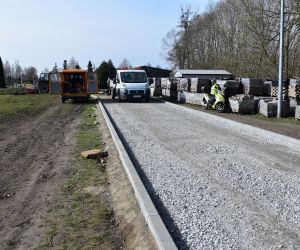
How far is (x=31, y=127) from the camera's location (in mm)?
17781

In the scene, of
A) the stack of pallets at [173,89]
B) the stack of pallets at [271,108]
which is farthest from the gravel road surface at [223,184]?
the stack of pallets at [173,89]

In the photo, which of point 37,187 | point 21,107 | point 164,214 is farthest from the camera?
point 21,107

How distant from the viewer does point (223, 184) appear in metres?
7.57

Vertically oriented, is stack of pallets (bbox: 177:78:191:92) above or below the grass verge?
above

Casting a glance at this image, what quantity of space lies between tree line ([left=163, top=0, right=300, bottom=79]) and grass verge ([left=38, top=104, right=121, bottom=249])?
22.3 meters

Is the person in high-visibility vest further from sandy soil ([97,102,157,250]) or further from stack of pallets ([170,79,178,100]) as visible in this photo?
sandy soil ([97,102,157,250])

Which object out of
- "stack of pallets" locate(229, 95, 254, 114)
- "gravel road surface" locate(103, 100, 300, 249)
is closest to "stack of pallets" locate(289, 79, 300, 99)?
"stack of pallets" locate(229, 95, 254, 114)

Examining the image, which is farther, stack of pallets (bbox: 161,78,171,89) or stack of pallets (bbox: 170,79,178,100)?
stack of pallets (bbox: 161,78,171,89)

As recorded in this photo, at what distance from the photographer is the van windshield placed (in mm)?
30781

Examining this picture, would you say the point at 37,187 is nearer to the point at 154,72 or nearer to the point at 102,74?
the point at 102,74

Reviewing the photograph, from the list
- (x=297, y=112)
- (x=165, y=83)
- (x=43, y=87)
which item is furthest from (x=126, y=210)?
(x=43, y=87)

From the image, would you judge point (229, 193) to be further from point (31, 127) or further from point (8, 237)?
point (31, 127)

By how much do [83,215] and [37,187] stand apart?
2.03m

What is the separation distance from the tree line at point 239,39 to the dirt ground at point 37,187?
64.2 feet
